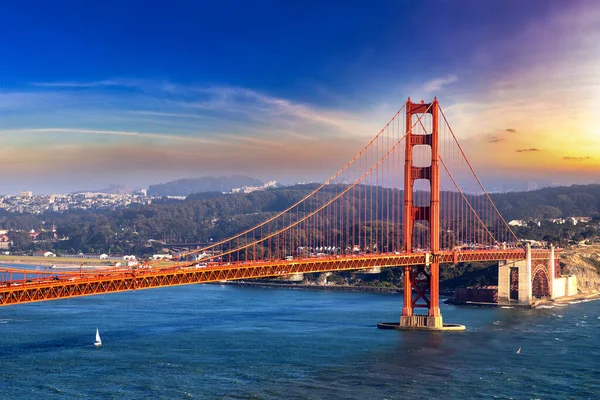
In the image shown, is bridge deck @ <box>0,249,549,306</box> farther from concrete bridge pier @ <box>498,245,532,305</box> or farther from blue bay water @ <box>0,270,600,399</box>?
concrete bridge pier @ <box>498,245,532,305</box>

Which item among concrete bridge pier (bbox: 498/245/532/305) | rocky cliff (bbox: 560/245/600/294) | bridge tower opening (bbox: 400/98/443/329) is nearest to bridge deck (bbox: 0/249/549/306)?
bridge tower opening (bbox: 400/98/443/329)

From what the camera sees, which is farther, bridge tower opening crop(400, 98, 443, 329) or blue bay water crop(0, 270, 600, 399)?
bridge tower opening crop(400, 98, 443, 329)

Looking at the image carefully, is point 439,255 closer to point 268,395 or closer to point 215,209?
point 268,395

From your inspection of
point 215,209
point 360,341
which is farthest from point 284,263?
point 215,209

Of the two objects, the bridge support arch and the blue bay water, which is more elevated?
the bridge support arch

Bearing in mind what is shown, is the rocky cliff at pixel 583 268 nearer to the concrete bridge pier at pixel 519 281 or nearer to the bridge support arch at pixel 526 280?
the bridge support arch at pixel 526 280

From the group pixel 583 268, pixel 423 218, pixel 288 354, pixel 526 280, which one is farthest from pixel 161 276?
pixel 583 268

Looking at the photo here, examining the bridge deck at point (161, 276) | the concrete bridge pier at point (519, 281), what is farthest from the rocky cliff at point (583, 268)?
the bridge deck at point (161, 276)
